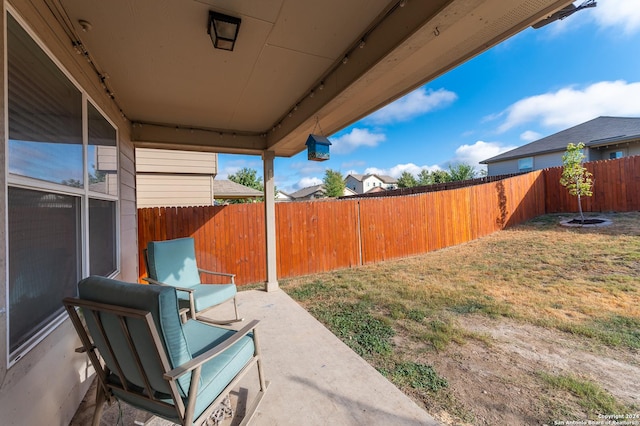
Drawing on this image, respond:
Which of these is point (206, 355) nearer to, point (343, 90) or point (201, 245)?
point (343, 90)

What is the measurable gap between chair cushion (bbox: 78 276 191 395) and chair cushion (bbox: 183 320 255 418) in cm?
13

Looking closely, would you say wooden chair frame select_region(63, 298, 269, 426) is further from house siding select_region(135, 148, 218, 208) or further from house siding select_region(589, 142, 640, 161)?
house siding select_region(589, 142, 640, 161)

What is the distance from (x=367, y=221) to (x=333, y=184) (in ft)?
87.6

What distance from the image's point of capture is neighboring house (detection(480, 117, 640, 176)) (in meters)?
11.2

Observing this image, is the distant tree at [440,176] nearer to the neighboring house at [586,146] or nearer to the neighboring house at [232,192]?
the neighboring house at [586,146]

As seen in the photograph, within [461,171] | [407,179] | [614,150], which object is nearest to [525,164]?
[614,150]

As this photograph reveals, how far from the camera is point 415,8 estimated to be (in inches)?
62.0

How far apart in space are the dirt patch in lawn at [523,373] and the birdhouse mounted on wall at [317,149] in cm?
239

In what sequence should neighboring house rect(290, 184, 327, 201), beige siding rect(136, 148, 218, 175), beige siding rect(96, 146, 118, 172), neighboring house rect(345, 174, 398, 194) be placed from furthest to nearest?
neighboring house rect(345, 174, 398, 194) < neighboring house rect(290, 184, 327, 201) < beige siding rect(136, 148, 218, 175) < beige siding rect(96, 146, 118, 172)

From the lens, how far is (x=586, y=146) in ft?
38.4

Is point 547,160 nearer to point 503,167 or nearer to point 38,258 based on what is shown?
point 503,167

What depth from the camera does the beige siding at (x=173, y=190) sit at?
298 inches

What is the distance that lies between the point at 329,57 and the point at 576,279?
5.41 metres

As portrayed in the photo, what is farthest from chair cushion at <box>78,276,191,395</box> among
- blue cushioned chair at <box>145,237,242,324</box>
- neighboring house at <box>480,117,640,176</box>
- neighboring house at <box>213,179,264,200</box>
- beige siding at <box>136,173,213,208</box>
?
neighboring house at <box>480,117,640,176</box>
